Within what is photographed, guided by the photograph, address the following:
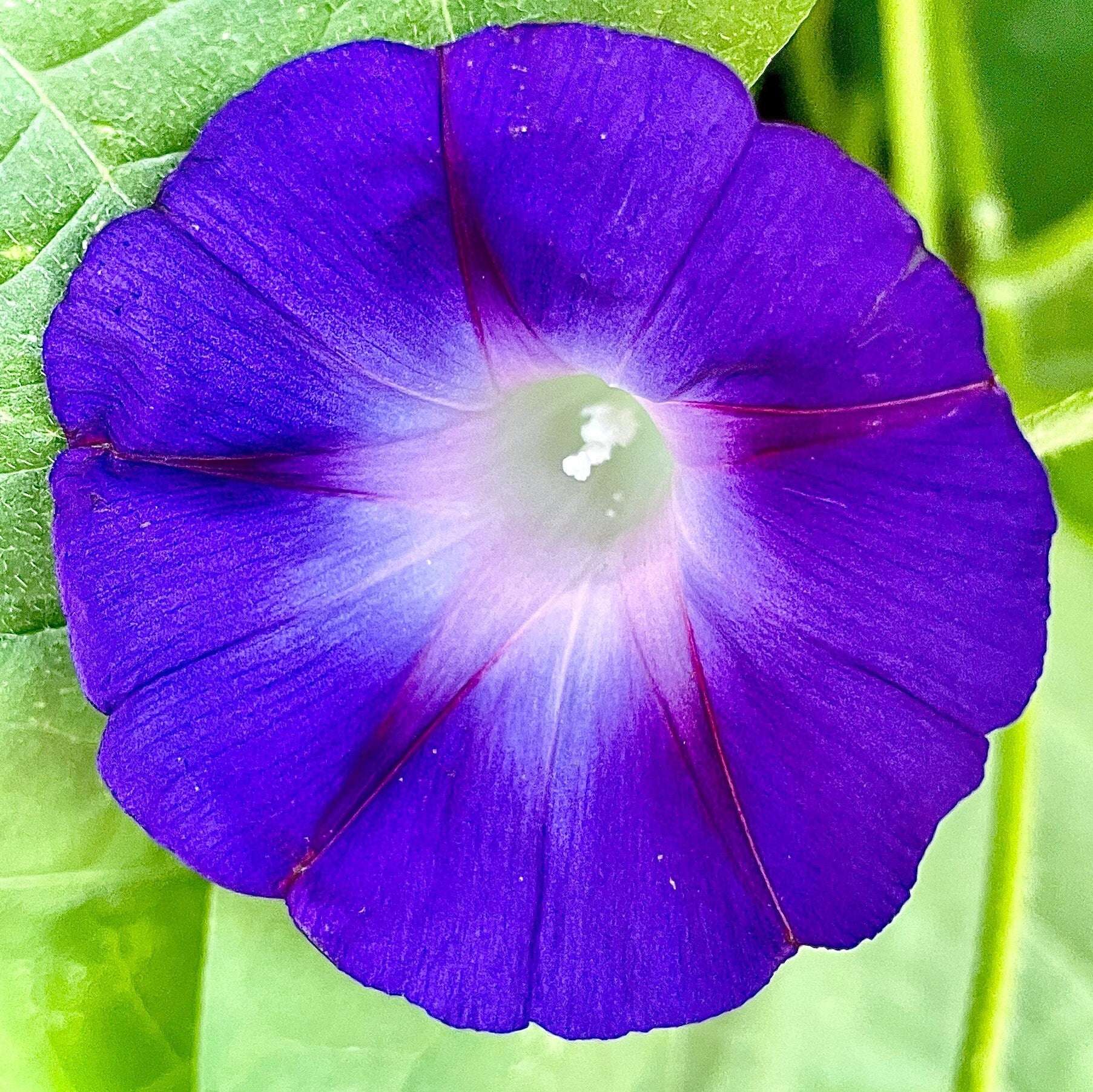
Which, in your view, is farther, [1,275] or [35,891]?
[35,891]

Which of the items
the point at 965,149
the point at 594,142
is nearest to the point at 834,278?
the point at 594,142

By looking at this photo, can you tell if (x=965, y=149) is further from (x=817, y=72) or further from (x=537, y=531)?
(x=537, y=531)

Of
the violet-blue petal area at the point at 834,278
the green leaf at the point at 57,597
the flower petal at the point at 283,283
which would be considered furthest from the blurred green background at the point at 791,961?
the violet-blue petal area at the point at 834,278

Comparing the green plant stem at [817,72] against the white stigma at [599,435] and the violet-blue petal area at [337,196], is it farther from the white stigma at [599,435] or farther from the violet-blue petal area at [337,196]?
the violet-blue petal area at [337,196]

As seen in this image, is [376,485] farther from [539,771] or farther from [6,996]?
[6,996]

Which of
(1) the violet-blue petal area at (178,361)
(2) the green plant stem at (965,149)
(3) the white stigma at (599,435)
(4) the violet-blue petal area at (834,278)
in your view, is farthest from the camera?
(2) the green plant stem at (965,149)

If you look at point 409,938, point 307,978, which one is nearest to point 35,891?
point 307,978

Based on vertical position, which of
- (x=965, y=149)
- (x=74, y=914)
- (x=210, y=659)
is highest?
(x=965, y=149)
